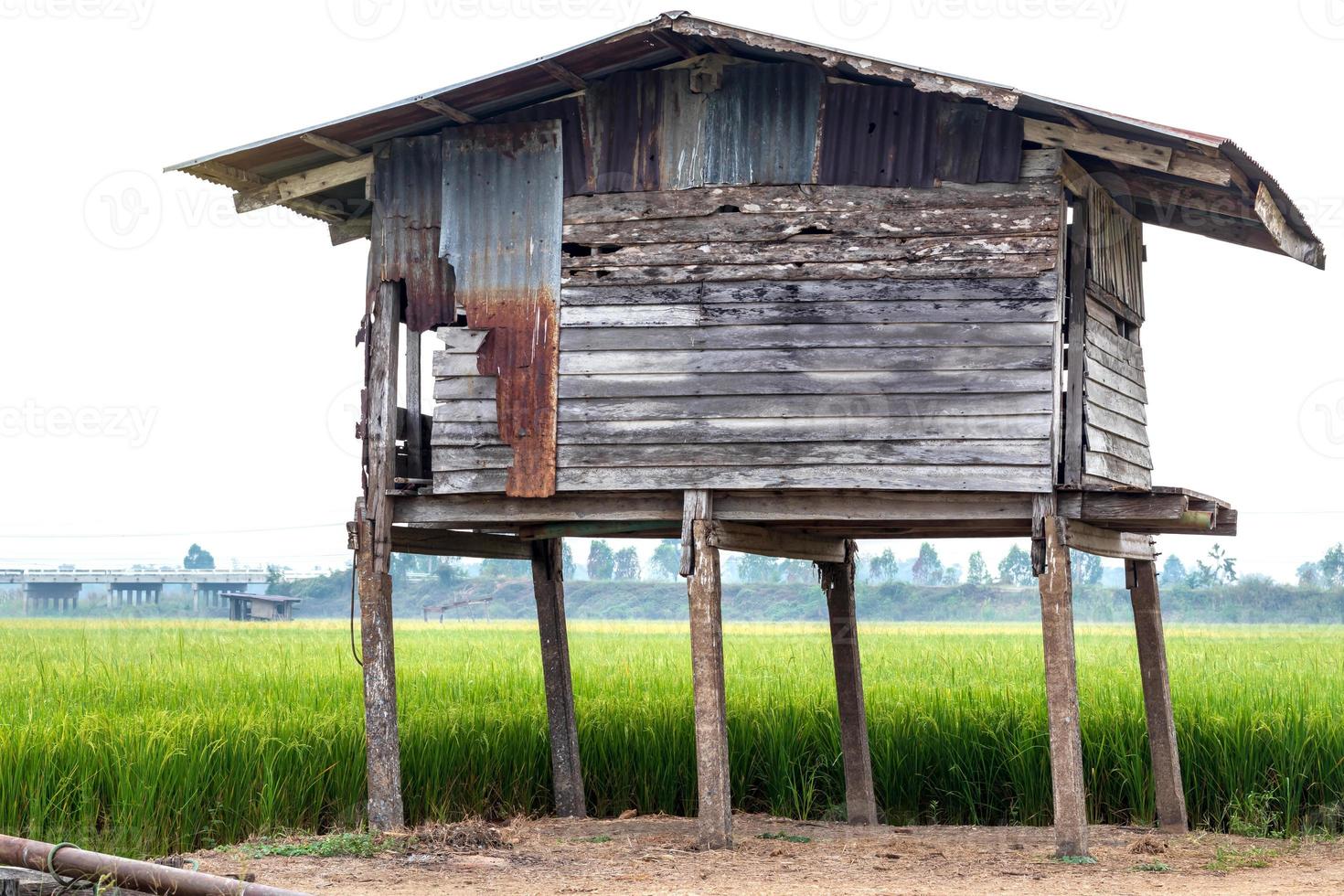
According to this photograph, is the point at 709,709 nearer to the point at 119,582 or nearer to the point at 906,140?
the point at 906,140

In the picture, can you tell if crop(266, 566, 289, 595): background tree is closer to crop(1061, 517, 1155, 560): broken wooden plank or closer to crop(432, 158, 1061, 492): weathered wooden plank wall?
crop(1061, 517, 1155, 560): broken wooden plank

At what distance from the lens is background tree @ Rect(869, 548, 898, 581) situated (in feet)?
430

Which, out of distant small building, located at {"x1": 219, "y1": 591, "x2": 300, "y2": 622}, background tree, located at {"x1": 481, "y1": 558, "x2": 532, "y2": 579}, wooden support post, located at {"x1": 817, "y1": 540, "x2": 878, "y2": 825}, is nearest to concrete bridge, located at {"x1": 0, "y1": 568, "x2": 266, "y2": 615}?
background tree, located at {"x1": 481, "y1": 558, "x2": 532, "y2": 579}

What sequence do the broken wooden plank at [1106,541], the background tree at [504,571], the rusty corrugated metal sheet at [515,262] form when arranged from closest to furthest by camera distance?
1. the broken wooden plank at [1106,541]
2. the rusty corrugated metal sheet at [515,262]
3. the background tree at [504,571]

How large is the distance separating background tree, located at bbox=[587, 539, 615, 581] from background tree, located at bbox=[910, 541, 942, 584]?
1075 inches

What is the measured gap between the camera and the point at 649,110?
426 inches

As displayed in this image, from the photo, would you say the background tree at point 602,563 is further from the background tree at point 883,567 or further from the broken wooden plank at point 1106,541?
the broken wooden plank at point 1106,541

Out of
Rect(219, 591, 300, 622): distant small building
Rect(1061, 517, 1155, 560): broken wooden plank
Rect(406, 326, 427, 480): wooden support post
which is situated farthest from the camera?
Rect(219, 591, 300, 622): distant small building

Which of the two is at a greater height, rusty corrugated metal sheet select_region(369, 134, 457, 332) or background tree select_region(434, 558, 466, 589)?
rusty corrugated metal sheet select_region(369, 134, 457, 332)

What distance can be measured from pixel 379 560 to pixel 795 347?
→ 11.2 ft

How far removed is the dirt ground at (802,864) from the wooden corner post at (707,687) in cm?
22

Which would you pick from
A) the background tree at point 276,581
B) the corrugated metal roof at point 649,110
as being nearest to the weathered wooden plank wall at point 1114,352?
the corrugated metal roof at point 649,110

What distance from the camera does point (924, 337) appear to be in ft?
33.2

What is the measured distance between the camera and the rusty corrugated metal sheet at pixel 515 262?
10672 mm
